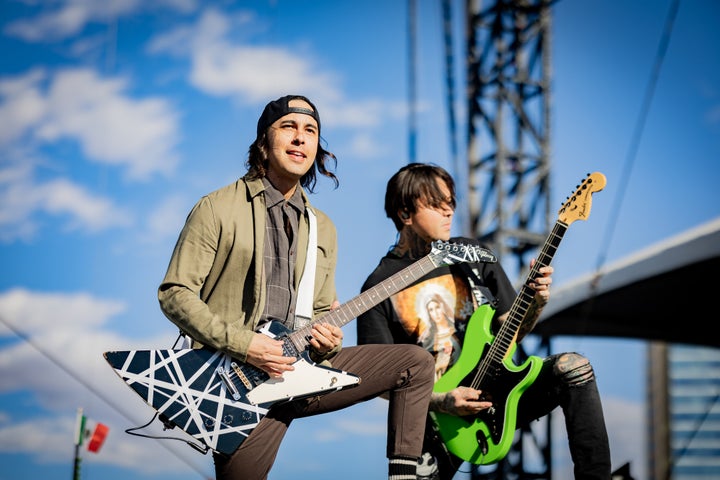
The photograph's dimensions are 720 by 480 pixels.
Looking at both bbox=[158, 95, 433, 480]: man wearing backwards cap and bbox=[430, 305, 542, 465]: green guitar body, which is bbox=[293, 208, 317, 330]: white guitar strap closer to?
bbox=[158, 95, 433, 480]: man wearing backwards cap

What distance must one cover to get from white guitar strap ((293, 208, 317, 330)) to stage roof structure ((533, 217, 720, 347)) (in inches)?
223

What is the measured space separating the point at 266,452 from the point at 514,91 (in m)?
7.67

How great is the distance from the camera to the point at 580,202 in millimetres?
3270

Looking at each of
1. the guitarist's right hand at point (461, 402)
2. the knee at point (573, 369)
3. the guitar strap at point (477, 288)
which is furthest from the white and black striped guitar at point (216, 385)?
the guitar strap at point (477, 288)

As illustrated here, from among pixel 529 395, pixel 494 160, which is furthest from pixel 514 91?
pixel 529 395

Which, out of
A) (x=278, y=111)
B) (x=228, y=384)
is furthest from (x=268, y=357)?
(x=278, y=111)

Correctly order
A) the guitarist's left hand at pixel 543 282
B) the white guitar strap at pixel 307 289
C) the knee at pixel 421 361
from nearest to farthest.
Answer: the knee at pixel 421 361
the white guitar strap at pixel 307 289
the guitarist's left hand at pixel 543 282

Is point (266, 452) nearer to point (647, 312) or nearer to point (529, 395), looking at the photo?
point (529, 395)

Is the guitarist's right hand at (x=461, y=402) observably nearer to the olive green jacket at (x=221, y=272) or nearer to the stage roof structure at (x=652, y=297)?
the olive green jacket at (x=221, y=272)

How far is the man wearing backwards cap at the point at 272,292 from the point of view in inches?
110

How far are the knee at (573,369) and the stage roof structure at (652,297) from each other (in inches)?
209

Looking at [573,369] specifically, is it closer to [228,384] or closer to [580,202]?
[580,202]

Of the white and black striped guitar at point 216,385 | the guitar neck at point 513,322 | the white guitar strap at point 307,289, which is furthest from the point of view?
the guitar neck at point 513,322

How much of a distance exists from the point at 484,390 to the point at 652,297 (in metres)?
6.82
